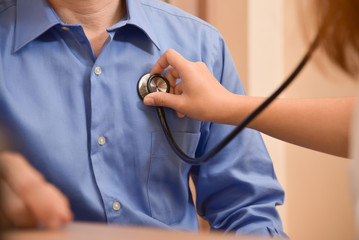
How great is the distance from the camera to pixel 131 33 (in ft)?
2.84

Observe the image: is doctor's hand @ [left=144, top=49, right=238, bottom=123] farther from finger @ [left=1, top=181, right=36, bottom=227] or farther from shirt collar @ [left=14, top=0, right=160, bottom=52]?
finger @ [left=1, top=181, right=36, bottom=227]

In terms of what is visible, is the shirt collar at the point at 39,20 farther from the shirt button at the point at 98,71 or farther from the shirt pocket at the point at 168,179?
the shirt pocket at the point at 168,179

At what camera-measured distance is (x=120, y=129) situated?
2.66ft

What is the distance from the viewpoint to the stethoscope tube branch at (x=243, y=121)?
1.54 ft

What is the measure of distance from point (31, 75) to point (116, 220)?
316 mm

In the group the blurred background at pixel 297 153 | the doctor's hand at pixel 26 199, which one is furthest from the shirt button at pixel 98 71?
the blurred background at pixel 297 153

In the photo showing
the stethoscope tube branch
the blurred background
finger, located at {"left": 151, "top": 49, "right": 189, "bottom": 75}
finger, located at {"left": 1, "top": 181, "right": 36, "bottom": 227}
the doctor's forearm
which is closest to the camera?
finger, located at {"left": 1, "top": 181, "right": 36, "bottom": 227}

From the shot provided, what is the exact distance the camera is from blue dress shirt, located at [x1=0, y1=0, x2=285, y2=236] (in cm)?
75

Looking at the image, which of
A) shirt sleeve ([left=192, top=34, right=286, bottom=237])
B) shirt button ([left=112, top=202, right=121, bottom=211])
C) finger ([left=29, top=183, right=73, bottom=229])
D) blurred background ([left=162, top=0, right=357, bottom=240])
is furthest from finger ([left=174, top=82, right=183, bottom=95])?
blurred background ([left=162, top=0, right=357, bottom=240])

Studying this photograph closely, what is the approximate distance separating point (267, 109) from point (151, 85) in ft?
0.75

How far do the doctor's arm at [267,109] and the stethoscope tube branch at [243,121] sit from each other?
0.05 m

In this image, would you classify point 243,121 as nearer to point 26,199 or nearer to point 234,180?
point 26,199

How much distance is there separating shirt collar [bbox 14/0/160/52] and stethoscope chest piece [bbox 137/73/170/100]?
93mm

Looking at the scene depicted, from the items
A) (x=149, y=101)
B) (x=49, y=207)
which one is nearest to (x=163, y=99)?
(x=149, y=101)
